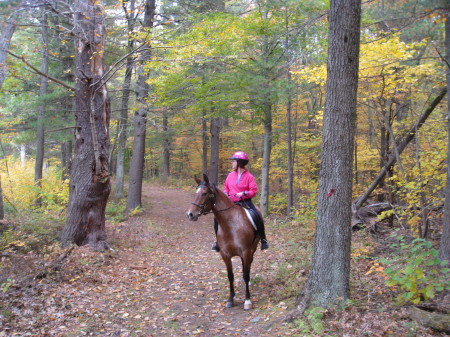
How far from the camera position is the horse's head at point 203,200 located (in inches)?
212

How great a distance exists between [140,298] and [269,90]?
9291 millimetres

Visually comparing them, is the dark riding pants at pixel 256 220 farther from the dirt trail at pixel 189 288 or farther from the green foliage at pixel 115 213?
the green foliage at pixel 115 213

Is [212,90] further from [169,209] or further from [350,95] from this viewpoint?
[350,95]

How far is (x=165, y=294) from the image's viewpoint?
21.8 ft

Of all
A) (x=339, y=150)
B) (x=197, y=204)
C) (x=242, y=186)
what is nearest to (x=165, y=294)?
(x=197, y=204)

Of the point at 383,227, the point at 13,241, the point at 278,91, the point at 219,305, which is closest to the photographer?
the point at 219,305

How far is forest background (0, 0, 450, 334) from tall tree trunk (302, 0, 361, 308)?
0.71 metres

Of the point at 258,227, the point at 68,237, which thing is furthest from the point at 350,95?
the point at 68,237

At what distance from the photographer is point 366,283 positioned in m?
5.16

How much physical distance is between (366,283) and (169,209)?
558 inches

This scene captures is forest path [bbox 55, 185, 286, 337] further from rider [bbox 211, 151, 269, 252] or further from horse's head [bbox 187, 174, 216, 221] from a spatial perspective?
horse's head [bbox 187, 174, 216, 221]

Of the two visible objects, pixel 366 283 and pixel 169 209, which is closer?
pixel 366 283

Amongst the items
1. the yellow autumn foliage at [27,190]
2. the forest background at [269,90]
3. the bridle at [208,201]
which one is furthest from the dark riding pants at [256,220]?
the yellow autumn foliage at [27,190]

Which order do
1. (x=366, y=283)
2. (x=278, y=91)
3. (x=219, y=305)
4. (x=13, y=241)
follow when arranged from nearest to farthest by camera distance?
(x=366, y=283)
(x=219, y=305)
(x=13, y=241)
(x=278, y=91)
